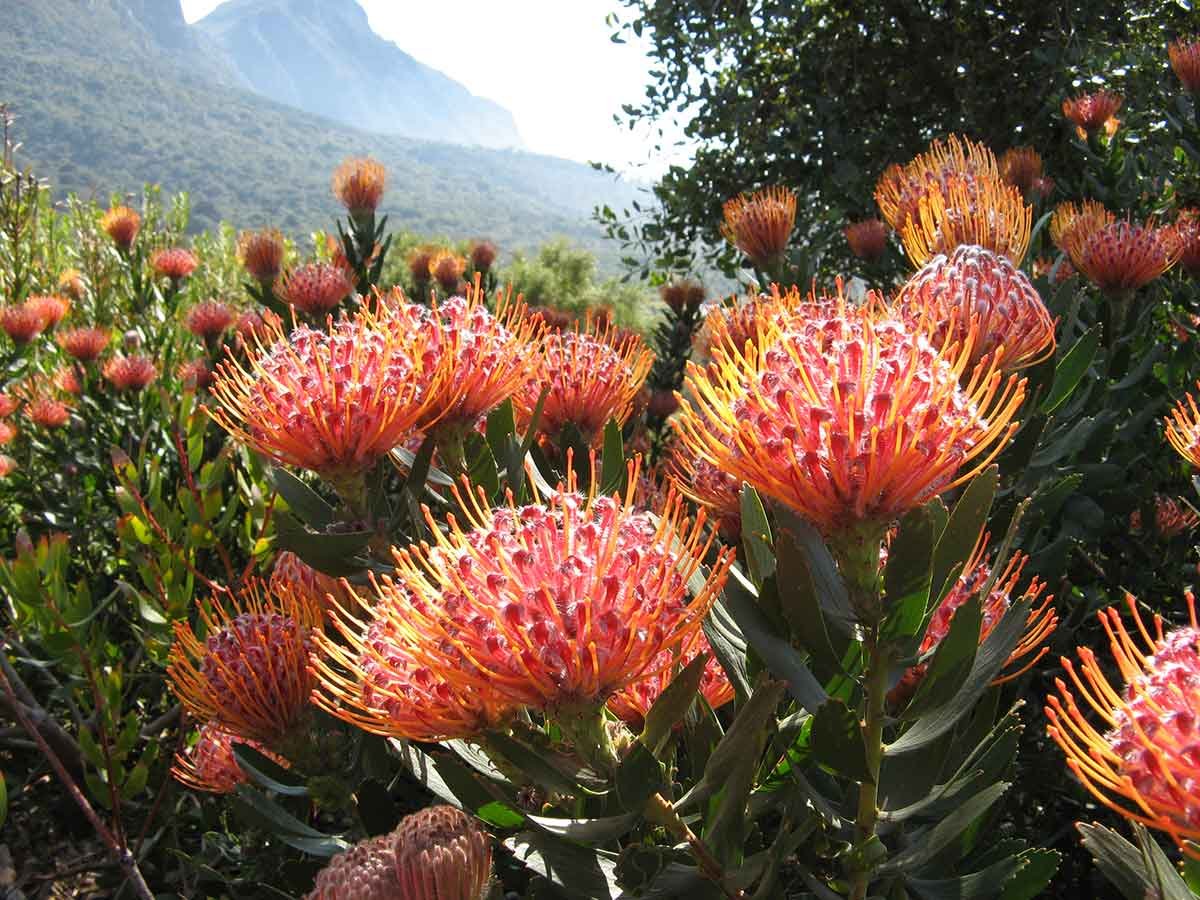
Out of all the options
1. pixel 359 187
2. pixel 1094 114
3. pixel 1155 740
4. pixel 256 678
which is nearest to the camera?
pixel 1155 740

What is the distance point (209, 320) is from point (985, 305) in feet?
10.5

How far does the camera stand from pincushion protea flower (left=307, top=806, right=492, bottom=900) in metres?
0.84

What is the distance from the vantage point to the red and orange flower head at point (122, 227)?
458 centimetres

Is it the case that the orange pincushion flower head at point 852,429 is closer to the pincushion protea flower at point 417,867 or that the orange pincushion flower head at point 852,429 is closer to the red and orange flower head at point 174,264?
the pincushion protea flower at point 417,867

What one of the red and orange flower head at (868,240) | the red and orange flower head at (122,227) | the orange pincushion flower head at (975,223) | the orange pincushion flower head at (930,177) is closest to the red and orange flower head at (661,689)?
the orange pincushion flower head at (975,223)

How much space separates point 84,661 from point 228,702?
94cm

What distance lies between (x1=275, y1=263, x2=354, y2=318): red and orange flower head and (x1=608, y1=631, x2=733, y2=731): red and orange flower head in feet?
5.87

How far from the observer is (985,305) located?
1154 mm

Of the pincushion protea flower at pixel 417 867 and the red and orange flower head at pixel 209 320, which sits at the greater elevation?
the pincushion protea flower at pixel 417 867

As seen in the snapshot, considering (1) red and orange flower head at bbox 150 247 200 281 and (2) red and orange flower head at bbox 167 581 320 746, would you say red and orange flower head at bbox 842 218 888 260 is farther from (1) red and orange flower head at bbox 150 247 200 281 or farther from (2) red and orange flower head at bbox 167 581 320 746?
(1) red and orange flower head at bbox 150 247 200 281

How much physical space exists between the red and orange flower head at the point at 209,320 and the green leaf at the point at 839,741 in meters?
3.35

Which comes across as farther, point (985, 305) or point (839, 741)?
point (985, 305)

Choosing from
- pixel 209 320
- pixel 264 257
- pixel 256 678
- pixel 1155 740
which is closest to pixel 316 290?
pixel 264 257

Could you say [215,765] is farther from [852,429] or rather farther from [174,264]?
[174,264]
